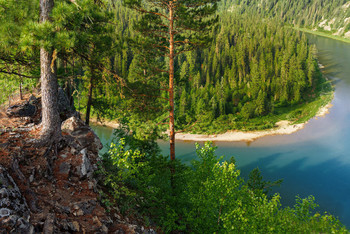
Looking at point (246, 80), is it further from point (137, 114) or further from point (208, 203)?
point (208, 203)

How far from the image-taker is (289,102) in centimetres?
7706

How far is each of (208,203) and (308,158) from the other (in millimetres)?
44854

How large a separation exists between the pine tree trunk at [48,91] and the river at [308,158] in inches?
1331

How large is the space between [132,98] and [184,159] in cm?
3481

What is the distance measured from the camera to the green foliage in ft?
30.3

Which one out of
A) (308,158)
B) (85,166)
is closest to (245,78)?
(308,158)

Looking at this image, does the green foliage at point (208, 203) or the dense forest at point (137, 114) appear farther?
the green foliage at point (208, 203)

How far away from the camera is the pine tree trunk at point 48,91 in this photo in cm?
836

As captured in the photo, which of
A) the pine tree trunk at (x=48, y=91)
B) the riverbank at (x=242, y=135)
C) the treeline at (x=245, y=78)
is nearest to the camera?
the pine tree trunk at (x=48, y=91)

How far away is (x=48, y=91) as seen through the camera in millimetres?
9055

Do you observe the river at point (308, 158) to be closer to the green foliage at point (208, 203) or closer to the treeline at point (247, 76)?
the treeline at point (247, 76)

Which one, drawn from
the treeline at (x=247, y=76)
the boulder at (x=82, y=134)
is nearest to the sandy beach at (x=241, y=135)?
the treeline at (x=247, y=76)

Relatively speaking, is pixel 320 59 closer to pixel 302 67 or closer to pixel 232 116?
pixel 302 67

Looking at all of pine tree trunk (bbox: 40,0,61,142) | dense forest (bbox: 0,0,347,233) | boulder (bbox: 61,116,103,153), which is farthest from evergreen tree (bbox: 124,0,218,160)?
pine tree trunk (bbox: 40,0,61,142)
